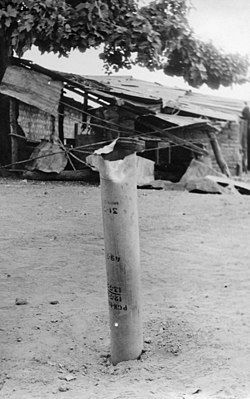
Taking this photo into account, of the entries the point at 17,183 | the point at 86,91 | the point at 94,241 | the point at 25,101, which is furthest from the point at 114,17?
the point at 94,241

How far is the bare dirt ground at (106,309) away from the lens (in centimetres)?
273

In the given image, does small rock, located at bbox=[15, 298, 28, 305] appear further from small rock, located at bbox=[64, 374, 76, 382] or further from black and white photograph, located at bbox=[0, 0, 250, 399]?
small rock, located at bbox=[64, 374, 76, 382]

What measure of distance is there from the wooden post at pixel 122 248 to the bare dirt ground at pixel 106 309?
0.16 meters

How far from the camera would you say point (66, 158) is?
37.4ft

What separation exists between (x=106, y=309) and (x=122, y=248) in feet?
3.79

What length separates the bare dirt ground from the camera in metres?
2.73

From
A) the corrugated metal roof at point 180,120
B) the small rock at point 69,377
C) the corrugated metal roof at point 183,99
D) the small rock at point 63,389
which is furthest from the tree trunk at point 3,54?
the small rock at point 63,389

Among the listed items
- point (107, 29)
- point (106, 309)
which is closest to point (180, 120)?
point (107, 29)

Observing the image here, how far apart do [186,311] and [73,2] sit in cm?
920

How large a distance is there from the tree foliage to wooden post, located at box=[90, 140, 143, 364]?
813 centimetres

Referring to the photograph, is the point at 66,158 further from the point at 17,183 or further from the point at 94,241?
the point at 94,241

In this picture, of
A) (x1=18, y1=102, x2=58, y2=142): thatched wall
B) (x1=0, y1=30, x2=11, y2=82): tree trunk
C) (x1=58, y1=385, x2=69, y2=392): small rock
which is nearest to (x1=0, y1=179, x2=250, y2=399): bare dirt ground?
(x1=58, y1=385, x2=69, y2=392): small rock

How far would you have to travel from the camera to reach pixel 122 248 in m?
2.89

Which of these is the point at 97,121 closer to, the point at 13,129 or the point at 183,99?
the point at 13,129
